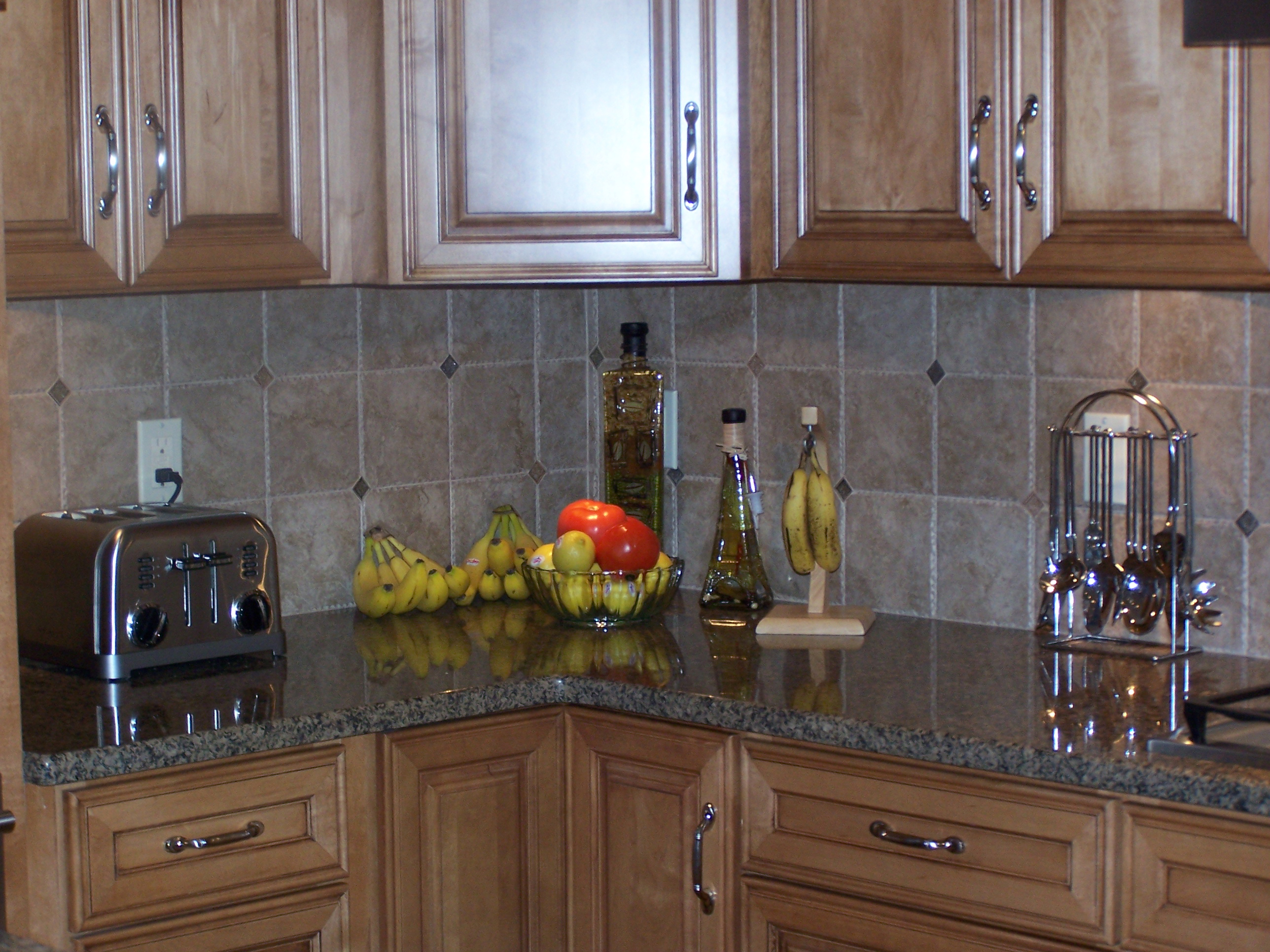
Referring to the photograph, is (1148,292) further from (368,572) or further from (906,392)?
(368,572)

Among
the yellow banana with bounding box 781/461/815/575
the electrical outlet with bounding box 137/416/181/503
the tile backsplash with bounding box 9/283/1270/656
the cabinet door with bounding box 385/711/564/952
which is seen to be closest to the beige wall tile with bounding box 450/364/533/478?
the tile backsplash with bounding box 9/283/1270/656

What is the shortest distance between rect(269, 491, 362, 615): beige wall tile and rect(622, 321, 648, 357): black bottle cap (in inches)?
20.2

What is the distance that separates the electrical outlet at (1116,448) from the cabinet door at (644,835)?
0.72m

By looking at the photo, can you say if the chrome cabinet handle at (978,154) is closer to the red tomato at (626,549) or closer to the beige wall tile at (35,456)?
the red tomato at (626,549)

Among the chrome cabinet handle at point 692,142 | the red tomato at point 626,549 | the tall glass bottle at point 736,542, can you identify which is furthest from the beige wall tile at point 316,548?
the chrome cabinet handle at point 692,142

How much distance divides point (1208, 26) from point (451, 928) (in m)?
1.44

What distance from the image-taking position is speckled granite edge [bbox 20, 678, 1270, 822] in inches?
72.9

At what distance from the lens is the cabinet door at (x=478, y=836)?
2211 mm

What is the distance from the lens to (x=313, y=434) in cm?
275

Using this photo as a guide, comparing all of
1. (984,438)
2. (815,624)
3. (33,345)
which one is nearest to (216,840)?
(33,345)

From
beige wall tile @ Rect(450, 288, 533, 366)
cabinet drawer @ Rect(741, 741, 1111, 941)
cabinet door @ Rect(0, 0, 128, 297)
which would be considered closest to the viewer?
cabinet drawer @ Rect(741, 741, 1111, 941)

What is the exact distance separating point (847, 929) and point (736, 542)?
30.0 inches

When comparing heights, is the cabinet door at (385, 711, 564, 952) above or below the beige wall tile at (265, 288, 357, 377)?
below

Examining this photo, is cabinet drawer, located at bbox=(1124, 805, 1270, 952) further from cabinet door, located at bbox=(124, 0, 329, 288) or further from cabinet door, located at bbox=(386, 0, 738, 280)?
cabinet door, located at bbox=(124, 0, 329, 288)
